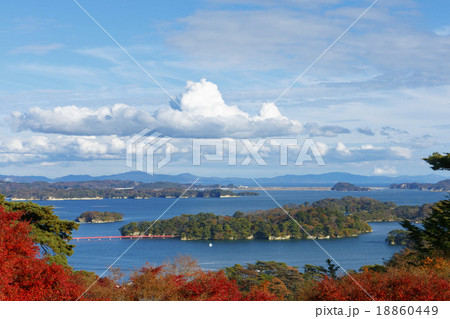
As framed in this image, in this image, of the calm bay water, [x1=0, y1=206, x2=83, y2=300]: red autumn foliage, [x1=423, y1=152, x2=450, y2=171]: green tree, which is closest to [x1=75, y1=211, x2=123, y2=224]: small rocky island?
the calm bay water

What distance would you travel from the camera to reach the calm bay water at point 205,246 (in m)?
51.4

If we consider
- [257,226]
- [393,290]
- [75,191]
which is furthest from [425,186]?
[393,290]

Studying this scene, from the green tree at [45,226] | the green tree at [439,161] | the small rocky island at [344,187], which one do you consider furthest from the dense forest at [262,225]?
the green tree at [439,161]

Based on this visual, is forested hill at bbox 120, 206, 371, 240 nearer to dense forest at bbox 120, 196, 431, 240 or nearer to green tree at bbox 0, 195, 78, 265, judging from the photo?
dense forest at bbox 120, 196, 431, 240

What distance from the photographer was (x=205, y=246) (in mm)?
62438

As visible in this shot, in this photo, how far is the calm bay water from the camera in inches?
2025

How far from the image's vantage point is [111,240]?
64750 mm

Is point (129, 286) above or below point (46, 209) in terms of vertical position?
below

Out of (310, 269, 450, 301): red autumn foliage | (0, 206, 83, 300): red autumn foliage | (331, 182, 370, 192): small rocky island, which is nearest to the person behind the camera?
(310, 269, 450, 301): red autumn foliage

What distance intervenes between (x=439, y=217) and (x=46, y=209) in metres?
12.9

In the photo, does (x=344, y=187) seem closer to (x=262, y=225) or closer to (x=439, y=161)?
(x=262, y=225)

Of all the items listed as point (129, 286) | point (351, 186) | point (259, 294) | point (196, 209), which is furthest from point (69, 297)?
point (351, 186)

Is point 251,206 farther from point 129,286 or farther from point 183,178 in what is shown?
point 129,286
